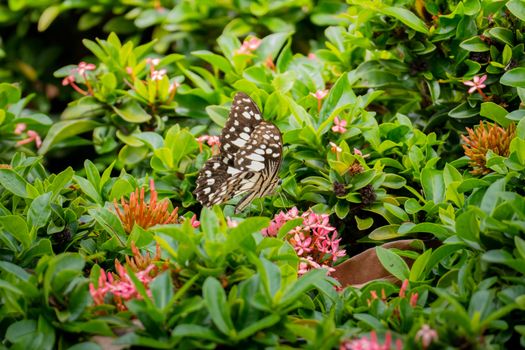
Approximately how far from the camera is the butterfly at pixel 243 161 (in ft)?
7.22

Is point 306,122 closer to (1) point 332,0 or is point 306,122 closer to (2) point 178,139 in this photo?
(2) point 178,139

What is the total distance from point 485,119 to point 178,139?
0.99m

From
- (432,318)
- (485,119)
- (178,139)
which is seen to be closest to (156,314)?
(432,318)

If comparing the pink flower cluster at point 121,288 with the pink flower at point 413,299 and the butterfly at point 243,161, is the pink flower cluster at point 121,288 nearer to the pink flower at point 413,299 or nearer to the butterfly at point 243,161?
the butterfly at point 243,161

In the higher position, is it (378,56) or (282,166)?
(378,56)

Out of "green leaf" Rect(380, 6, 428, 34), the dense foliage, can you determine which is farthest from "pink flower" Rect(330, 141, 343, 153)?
"green leaf" Rect(380, 6, 428, 34)

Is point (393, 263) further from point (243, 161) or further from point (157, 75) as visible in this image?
point (157, 75)

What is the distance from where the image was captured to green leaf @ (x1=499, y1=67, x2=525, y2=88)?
2203mm

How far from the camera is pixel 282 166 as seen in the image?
2.41 metres

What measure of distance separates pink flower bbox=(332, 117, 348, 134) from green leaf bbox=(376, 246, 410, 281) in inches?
18.6

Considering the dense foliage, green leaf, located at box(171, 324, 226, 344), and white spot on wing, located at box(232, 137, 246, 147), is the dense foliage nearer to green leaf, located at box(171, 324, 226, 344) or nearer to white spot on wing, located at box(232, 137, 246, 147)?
green leaf, located at box(171, 324, 226, 344)

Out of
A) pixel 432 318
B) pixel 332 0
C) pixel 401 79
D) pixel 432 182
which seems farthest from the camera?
pixel 332 0

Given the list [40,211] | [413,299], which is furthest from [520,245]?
[40,211]

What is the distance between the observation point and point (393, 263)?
195cm
